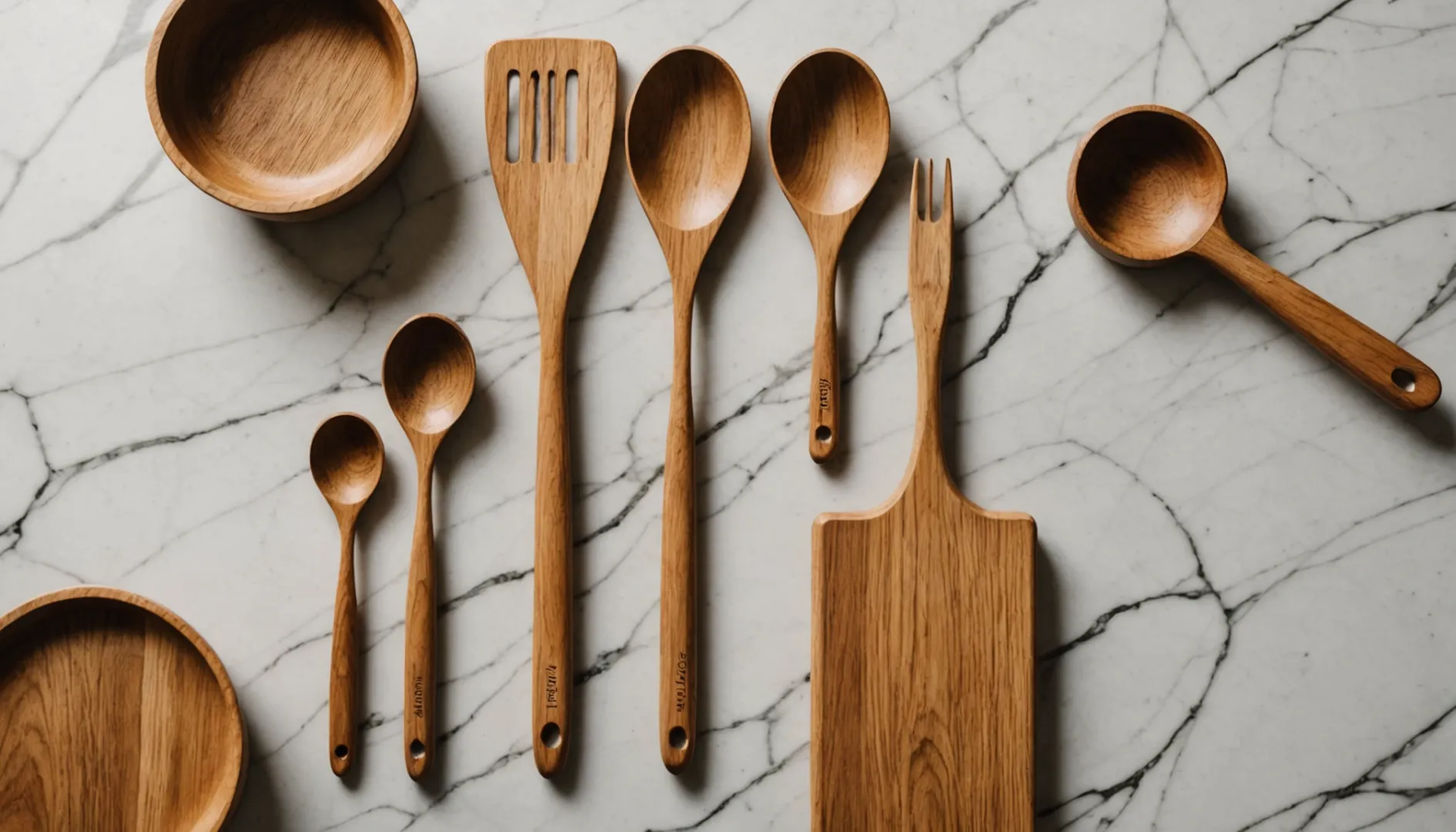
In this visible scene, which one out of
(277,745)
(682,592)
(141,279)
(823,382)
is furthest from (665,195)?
(277,745)

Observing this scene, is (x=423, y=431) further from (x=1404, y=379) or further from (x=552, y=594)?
(x=1404, y=379)

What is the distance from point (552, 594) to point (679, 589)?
0.10 metres

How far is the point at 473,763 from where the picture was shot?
2.64 ft

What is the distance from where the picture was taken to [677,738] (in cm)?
80

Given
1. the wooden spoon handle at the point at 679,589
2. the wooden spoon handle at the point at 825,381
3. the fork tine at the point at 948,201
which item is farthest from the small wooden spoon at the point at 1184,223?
the wooden spoon handle at the point at 679,589

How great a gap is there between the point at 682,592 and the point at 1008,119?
481 mm

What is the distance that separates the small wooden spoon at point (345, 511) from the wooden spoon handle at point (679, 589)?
0.24 m

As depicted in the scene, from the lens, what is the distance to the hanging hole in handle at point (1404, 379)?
790mm

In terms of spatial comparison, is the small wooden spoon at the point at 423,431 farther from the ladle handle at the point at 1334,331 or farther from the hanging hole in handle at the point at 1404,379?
the hanging hole in handle at the point at 1404,379

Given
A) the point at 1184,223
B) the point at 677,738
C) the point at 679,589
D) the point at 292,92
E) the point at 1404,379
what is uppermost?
the point at 292,92

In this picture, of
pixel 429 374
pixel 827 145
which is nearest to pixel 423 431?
pixel 429 374

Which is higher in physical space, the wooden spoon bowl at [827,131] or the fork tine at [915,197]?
the wooden spoon bowl at [827,131]

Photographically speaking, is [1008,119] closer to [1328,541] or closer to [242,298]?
[1328,541]

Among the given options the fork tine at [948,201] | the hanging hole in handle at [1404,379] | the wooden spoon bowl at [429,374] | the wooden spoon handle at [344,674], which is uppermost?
the fork tine at [948,201]
